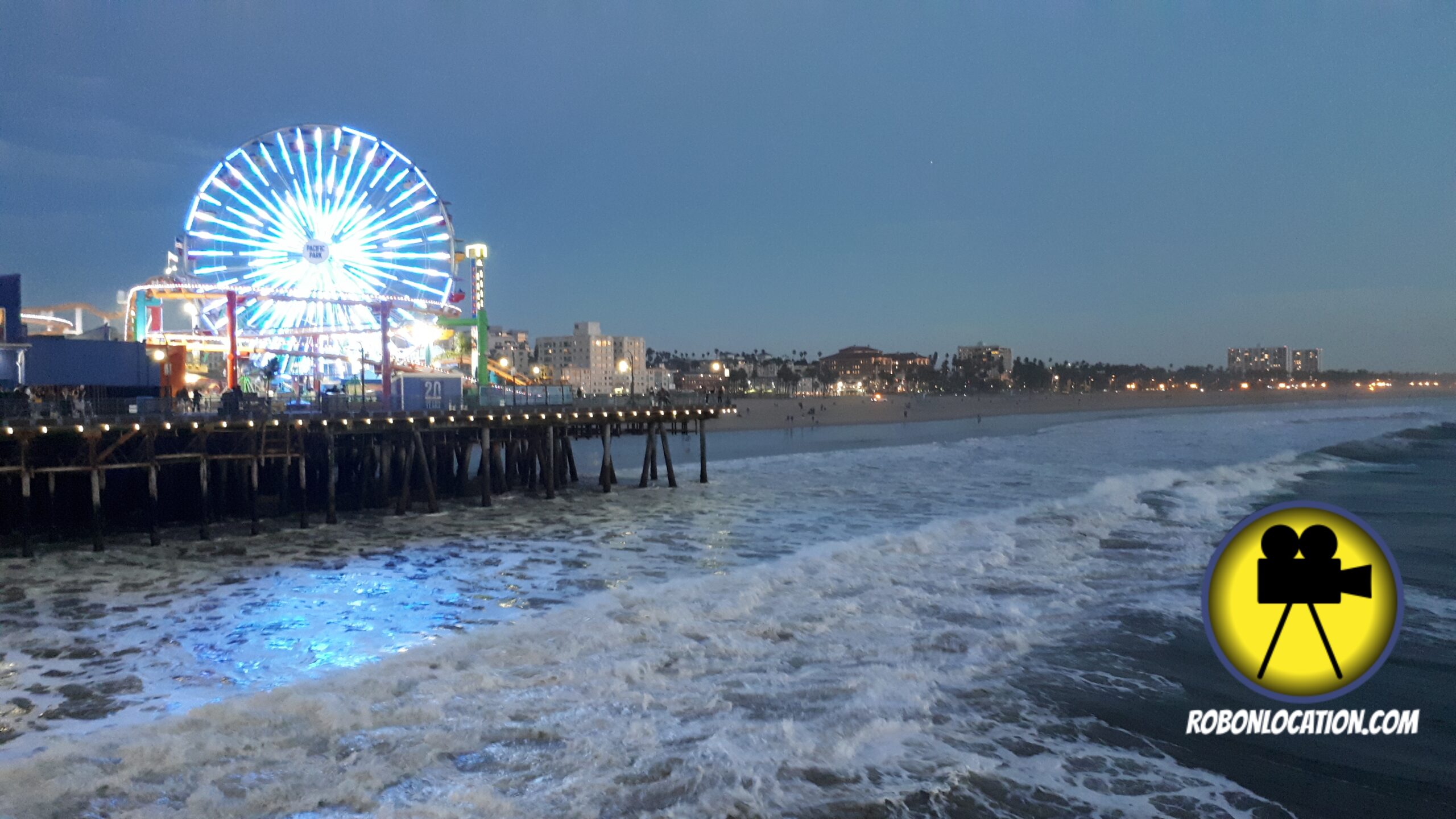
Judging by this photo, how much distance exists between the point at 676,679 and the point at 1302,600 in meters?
7.47

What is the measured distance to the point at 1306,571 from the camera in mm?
5492

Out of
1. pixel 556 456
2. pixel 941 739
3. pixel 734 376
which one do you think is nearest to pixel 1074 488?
pixel 556 456

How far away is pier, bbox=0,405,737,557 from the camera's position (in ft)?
73.5

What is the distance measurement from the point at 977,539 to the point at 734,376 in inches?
6720

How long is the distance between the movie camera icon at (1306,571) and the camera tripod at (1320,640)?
1.38 ft

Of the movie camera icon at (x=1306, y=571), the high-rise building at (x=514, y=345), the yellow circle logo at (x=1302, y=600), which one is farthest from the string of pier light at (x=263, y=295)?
the high-rise building at (x=514, y=345)

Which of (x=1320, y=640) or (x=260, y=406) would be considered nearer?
(x=1320, y=640)

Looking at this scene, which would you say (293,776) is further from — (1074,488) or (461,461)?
(1074,488)

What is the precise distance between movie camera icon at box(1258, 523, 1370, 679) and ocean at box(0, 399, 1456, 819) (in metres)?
3.03

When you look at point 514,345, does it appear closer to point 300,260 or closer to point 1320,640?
point 300,260

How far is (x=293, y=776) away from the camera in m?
8.47

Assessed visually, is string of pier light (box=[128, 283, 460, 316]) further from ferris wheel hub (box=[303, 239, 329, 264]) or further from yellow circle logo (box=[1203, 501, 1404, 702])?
yellow circle logo (box=[1203, 501, 1404, 702])

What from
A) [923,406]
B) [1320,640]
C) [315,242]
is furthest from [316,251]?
[923,406]

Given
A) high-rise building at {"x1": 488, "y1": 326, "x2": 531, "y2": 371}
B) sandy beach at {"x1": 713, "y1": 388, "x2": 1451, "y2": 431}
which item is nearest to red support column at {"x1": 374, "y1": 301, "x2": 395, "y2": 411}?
sandy beach at {"x1": 713, "y1": 388, "x2": 1451, "y2": 431}
